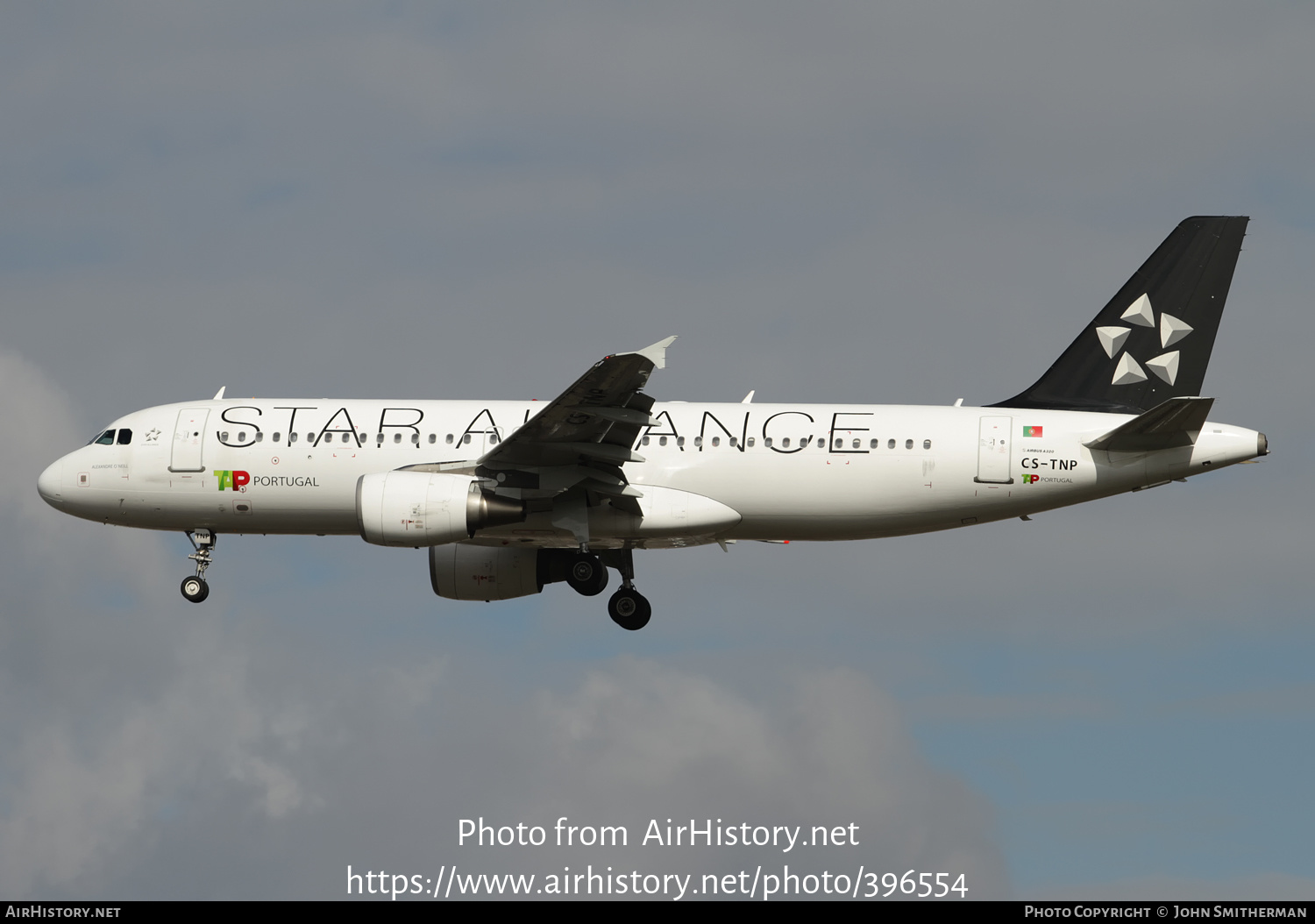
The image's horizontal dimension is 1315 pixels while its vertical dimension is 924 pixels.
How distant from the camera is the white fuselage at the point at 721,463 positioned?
3697 cm

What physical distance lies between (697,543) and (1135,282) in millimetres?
12585

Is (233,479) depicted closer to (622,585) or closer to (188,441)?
(188,441)

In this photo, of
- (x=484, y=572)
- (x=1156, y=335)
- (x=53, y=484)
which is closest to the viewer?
(x=1156, y=335)

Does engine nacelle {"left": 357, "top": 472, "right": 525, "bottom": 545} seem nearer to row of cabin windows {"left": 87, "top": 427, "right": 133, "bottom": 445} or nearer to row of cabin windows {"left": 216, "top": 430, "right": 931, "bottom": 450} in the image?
A: row of cabin windows {"left": 216, "top": 430, "right": 931, "bottom": 450}

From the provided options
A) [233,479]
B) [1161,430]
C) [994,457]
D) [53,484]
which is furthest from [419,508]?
[1161,430]

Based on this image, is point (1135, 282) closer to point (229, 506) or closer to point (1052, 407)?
point (1052, 407)

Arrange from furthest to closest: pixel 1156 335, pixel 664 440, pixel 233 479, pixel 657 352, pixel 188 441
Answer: pixel 1156 335, pixel 188 441, pixel 233 479, pixel 664 440, pixel 657 352

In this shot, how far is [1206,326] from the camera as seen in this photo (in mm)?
39094

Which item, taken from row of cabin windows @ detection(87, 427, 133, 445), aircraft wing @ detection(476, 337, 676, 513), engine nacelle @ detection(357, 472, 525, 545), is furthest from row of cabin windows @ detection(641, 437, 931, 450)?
row of cabin windows @ detection(87, 427, 133, 445)

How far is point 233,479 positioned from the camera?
126 ft

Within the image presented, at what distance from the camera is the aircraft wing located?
33.6 metres

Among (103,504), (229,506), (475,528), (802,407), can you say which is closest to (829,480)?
(802,407)

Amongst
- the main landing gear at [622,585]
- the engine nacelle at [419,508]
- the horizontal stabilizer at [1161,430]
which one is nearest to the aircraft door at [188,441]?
the engine nacelle at [419,508]

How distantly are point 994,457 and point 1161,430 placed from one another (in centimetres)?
370
